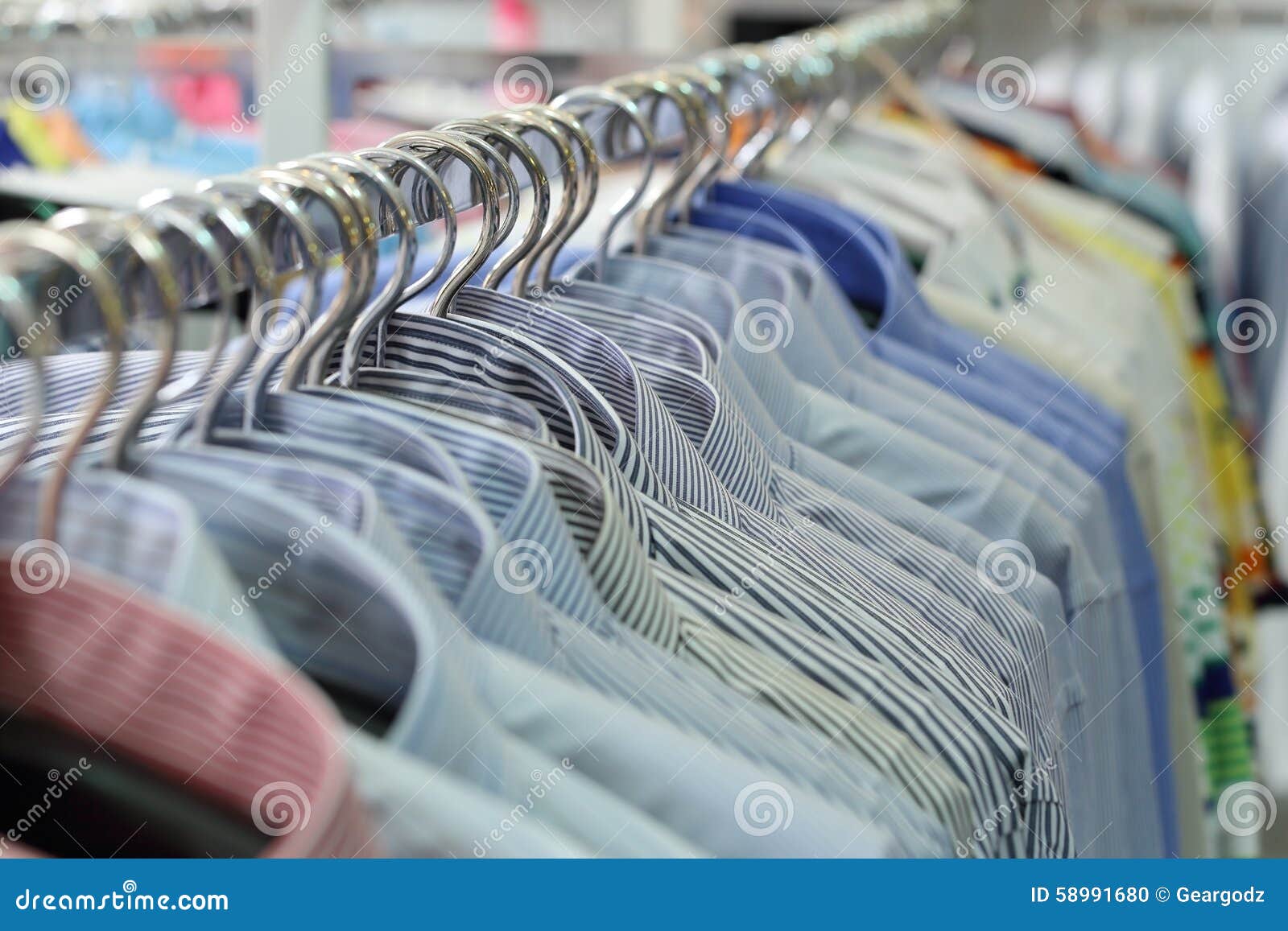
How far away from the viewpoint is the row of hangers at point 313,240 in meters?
0.36

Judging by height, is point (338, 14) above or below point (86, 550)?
above

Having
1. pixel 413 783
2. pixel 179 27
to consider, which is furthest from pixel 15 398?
pixel 179 27

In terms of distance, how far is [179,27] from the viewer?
1.71 metres

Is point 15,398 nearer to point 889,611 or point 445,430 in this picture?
point 445,430
